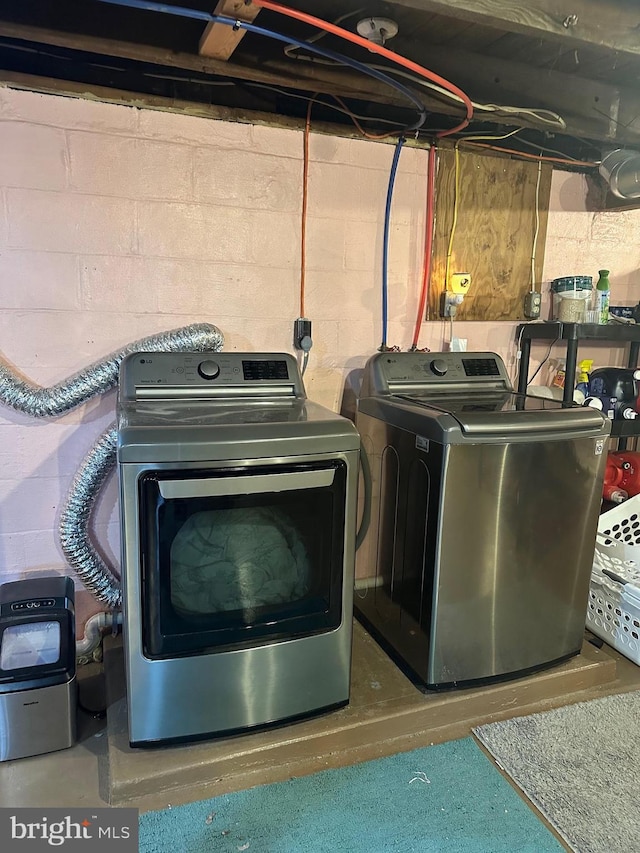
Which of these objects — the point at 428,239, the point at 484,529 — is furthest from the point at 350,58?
the point at 484,529

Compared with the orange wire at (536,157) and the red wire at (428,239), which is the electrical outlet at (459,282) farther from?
the orange wire at (536,157)

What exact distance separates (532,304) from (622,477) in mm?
856

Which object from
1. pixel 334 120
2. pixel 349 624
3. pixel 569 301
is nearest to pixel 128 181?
pixel 334 120

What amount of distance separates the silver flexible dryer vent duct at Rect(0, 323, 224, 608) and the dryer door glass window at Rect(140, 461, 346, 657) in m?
0.52

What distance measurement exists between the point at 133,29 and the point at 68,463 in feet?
4.41

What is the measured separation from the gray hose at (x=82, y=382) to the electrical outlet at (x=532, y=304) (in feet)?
4.62

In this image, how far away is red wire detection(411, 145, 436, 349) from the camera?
2.26 metres

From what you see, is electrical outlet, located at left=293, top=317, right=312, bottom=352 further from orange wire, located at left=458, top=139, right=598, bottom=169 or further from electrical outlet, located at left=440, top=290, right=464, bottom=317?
orange wire, located at left=458, top=139, right=598, bottom=169

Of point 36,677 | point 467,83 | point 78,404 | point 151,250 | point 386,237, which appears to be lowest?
point 36,677

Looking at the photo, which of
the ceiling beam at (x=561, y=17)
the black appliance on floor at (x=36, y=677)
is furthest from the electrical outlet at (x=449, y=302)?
the black appliance on floor at (x=36, y=677)

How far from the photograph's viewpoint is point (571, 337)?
2.32m

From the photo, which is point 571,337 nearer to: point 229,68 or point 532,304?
point 532,304

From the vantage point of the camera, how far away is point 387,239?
2.24 metres

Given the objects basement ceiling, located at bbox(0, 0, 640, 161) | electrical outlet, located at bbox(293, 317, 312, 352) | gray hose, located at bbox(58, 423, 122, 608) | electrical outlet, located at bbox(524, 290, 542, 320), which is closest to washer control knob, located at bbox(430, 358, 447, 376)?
electrical outlet, located at bbox(293, 317, 312, 352)
